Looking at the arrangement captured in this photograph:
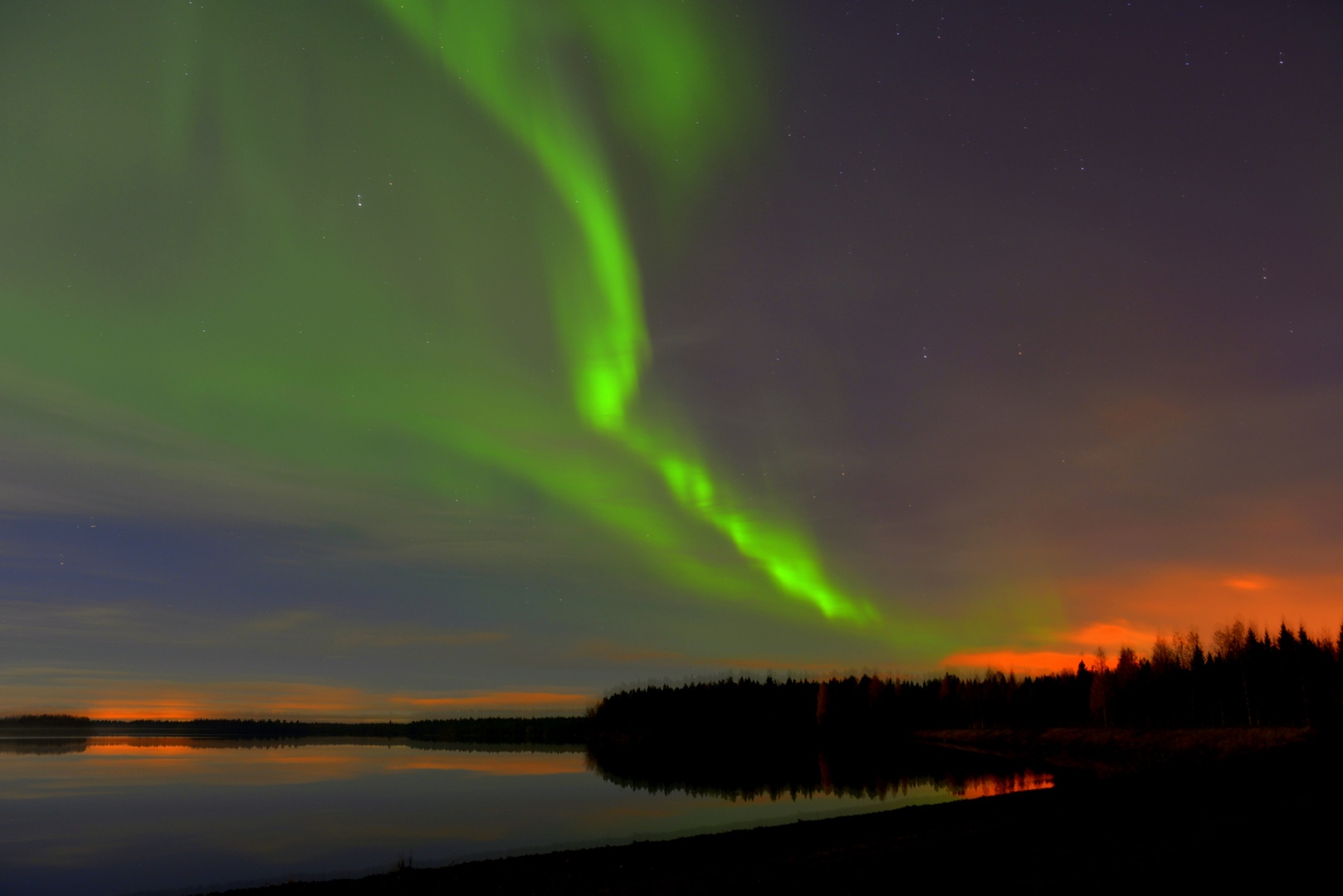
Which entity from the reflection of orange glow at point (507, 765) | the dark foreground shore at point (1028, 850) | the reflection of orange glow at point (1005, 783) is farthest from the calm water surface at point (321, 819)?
the dark foreground shore at point (1028, 850)

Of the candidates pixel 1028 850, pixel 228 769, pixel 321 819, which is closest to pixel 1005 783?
pixel 1028 850

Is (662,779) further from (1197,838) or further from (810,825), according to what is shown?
(1197,838)

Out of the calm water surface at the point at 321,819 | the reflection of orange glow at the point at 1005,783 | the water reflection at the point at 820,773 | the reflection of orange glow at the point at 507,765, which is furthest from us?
the reflection of orange glow at the point at 507,765

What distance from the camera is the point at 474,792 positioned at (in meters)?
76.4

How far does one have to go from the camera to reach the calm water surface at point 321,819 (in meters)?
39.4

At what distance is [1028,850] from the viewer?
75.1 feet

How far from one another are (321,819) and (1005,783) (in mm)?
51313

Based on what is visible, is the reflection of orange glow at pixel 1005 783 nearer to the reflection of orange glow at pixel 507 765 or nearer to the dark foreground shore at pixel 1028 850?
the dark foreground shore at pixel 1028 850

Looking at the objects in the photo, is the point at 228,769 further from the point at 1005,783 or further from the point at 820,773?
the point at 1005,783

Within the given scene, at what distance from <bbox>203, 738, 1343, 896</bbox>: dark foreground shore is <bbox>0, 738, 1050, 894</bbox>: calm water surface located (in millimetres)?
12194

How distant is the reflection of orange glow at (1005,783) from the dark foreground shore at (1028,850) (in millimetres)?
21956

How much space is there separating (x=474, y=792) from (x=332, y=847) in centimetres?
3431

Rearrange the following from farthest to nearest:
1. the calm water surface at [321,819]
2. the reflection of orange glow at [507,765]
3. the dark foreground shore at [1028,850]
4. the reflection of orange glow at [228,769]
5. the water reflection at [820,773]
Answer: the reflection of orange glow at [507,765] → the reflection of orange glow at [228,769] → the water reflection at [820,773] → the calm water surface at [321,819] → the dark foreground shore at [1028,850]

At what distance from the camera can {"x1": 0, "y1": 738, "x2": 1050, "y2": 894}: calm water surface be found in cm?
3941
